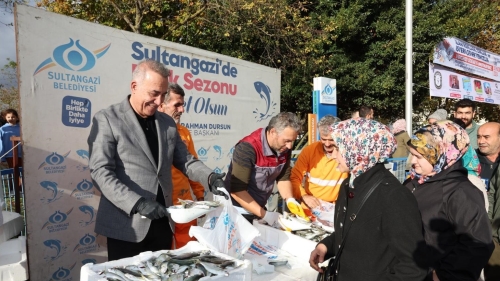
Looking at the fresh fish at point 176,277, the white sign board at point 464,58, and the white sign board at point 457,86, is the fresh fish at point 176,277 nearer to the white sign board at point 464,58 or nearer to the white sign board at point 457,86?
the white sign board at point 457,86

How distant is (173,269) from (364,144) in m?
1.08

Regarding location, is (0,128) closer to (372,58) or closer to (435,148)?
(435,148)

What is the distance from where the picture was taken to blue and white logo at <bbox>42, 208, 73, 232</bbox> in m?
3.08

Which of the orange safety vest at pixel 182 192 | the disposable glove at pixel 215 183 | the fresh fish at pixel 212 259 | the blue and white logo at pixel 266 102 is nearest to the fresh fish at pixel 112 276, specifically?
the fresh fish at pixel 212 259

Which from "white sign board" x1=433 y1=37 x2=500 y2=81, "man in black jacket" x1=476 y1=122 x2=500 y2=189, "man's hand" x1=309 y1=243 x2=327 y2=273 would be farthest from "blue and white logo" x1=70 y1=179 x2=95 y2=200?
"white sign board" x1=433 y1=37 x2=500 y2=81

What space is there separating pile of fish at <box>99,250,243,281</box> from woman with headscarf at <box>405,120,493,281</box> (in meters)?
1.01

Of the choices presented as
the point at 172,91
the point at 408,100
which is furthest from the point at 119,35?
the point at 408,100

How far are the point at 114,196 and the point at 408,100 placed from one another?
8.56 metres

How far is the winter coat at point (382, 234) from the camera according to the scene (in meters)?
1.60

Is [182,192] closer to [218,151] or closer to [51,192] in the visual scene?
[51,192]

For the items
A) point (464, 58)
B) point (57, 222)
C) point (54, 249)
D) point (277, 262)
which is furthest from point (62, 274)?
point (464, 58)

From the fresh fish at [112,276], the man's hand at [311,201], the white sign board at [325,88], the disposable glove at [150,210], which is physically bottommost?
the fresh fish at [112,276]

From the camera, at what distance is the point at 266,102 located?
564 centimetres

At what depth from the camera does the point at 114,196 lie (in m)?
2.06
